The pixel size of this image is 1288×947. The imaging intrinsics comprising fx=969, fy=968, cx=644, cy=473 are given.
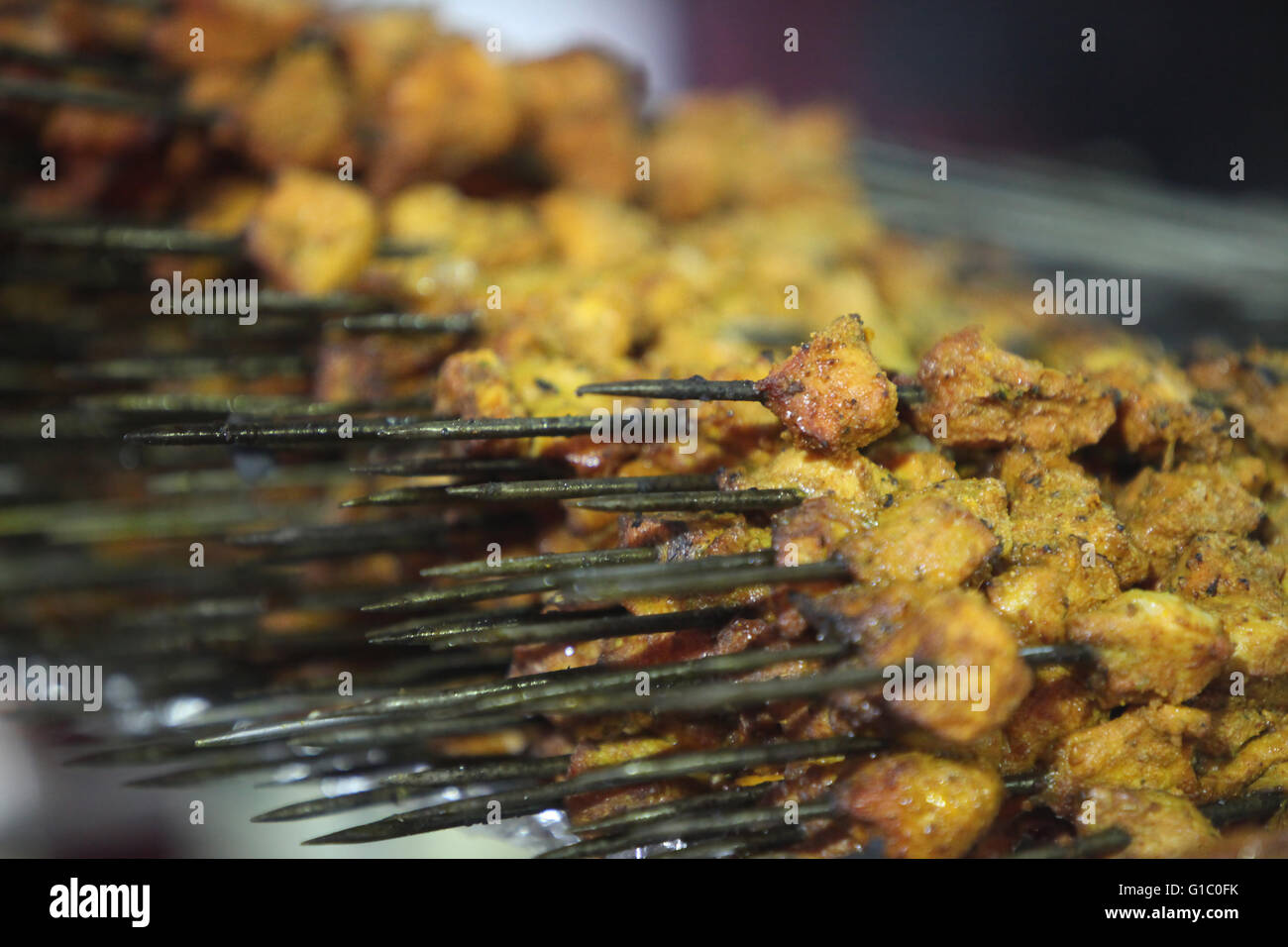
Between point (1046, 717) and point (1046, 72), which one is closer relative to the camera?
point (1046, 717)

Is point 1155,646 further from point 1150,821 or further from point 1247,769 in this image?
→ point 1247,769

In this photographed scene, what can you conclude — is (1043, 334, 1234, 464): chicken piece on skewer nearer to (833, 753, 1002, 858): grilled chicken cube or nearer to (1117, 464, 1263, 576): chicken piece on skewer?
(1117, 464, 1263, 576): chicken piece on skewer

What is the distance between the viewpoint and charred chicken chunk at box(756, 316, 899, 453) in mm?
2467

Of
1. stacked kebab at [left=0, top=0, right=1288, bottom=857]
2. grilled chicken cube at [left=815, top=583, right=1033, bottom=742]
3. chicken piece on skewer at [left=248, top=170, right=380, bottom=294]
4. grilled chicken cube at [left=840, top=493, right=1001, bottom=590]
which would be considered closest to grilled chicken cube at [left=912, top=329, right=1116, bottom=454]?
stacked kebab at [left=0, top=0, right=1288, bottom=857]

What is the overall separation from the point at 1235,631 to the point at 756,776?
1.25 meters

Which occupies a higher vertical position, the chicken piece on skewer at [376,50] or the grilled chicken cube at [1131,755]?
the chicken piece on skewer at [376,50]

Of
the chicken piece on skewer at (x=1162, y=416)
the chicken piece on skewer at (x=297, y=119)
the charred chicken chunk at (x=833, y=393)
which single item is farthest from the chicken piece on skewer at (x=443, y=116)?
the chicken piece on skewer at (x=1162, y=416)

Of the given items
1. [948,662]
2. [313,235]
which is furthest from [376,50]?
[948,662]

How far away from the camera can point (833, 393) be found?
248cm

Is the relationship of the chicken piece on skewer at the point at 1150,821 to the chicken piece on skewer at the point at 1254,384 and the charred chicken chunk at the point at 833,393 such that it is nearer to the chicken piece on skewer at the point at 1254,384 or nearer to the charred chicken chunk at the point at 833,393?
the charred chicken chunk at the point at 833,393

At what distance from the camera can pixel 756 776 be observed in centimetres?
251

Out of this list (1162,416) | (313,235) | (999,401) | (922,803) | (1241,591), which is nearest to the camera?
(922,803)

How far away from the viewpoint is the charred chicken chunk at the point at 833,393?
2467mm

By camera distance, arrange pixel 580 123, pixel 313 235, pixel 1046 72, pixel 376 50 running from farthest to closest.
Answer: pixel 1046 72, pixel 580 123, pixel 376 50, pixel 313 235
